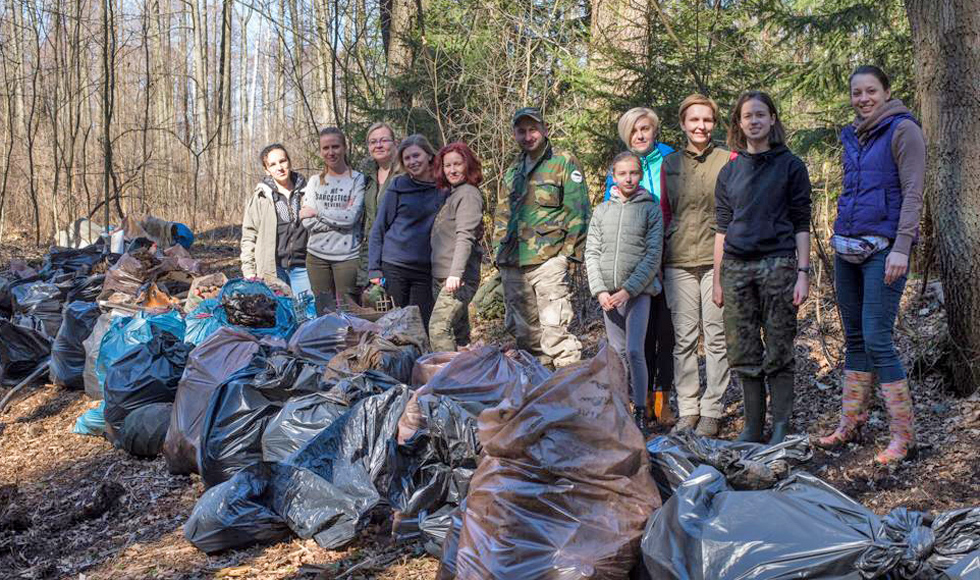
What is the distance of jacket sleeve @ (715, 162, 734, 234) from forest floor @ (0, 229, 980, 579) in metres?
1.19

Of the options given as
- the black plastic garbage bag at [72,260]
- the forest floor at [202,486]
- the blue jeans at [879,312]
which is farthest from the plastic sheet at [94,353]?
the blue jeans at [879,312]

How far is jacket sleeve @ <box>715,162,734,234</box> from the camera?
13.4 ft

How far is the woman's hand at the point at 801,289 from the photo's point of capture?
12.7 feet

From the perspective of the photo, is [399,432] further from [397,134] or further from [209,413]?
[397,134]

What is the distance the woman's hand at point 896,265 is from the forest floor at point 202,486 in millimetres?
872

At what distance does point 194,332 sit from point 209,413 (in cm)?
178

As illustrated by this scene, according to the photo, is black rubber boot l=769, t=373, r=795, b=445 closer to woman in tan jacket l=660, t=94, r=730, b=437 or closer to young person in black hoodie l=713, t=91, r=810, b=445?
young person in black hoodie l=713, t=91, r=810, b=445

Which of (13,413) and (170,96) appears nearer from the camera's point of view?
(13,413)

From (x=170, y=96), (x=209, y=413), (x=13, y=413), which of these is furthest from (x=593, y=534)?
(x=170, y=96)

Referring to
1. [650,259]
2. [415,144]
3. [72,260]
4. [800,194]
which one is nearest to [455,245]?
[415,144]

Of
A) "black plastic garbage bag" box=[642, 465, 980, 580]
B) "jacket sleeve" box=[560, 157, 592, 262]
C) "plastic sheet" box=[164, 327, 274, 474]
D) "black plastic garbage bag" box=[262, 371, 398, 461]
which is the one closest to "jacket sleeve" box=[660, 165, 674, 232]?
"jacket sleeve" box=[560, 157, 592, 262]

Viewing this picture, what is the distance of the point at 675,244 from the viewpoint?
4488 mm

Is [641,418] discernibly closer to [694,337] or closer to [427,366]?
[694,337]

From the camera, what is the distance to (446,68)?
29.1 ft
